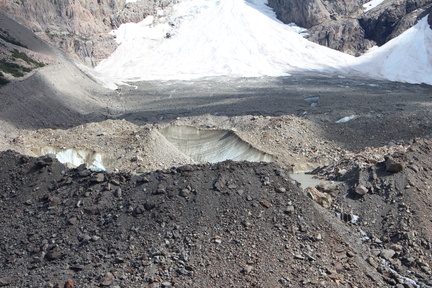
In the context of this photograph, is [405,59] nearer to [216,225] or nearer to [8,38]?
[8,38]

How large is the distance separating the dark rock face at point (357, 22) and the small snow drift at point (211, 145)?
40272mm

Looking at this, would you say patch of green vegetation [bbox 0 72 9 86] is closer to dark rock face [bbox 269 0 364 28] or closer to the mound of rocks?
the mound of rocks

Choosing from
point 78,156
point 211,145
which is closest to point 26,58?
point 78,156

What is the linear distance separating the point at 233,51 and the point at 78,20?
53.6ft

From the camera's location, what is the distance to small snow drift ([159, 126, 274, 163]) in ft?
74.8

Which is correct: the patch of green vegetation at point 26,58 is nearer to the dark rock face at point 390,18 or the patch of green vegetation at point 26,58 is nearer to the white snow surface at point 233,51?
the white snow surface at point 233,51

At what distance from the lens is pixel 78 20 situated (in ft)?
180

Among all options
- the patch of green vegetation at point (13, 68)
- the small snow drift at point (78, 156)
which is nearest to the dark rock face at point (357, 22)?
the patch of green vegetation at point (13, 68)

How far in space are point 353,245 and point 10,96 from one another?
69.9 ft

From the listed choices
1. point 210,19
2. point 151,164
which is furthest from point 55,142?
point 210,19

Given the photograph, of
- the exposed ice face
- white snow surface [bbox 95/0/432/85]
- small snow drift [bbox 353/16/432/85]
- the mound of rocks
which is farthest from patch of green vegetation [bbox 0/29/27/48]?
small snow drift [bbox 353/16/432/85]

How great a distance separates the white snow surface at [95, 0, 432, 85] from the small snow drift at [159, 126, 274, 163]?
73.5ft

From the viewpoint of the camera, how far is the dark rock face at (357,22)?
60.2 m

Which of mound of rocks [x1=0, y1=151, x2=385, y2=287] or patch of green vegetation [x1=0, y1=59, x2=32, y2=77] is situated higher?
patch of green vegetation [x1=0, y1=59, x2=32, y2=77]
